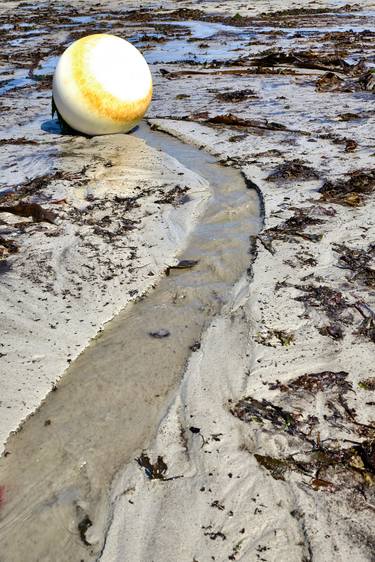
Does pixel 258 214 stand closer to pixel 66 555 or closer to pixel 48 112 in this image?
pixel 66 555

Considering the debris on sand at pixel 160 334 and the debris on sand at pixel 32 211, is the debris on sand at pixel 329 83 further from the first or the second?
the debris on sand at pixel 160 334

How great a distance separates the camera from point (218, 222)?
15.8 ft

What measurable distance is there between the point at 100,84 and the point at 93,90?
4.2 inches

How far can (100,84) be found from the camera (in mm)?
6375

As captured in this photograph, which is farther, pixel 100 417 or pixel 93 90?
pixel 93 90

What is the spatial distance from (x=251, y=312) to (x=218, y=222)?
59.1 inches

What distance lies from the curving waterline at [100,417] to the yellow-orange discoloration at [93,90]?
9.77ft

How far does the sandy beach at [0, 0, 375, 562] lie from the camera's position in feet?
7.32

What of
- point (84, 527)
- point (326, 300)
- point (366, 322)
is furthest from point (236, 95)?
point (84, 527)

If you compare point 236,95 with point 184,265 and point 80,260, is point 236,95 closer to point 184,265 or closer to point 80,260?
point 184,265

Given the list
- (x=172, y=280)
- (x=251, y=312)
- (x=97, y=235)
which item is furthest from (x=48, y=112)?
(x=251, y=312)

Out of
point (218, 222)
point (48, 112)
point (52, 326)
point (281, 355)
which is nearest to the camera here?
point (281, 355)

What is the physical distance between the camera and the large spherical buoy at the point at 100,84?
6363 mm

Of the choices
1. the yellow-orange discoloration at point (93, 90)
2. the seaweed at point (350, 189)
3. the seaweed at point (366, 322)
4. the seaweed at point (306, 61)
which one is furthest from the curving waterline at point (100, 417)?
the seaweed at point (306, 61)
